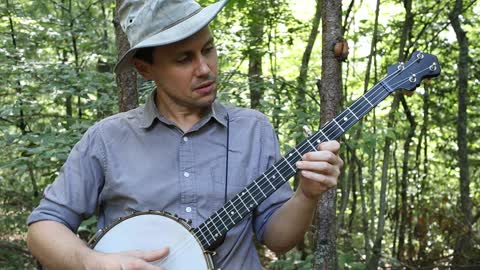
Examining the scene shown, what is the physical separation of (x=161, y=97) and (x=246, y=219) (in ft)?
1.94

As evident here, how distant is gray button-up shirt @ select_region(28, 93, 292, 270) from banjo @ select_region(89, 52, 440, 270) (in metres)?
0.05

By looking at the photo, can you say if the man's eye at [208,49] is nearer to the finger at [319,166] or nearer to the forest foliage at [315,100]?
the finger at [319,166]

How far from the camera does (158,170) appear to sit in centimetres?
201

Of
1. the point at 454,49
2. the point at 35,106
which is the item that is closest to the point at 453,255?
the point at 454,49

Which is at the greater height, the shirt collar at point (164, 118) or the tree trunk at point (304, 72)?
the tree trunk at point (304, 72)

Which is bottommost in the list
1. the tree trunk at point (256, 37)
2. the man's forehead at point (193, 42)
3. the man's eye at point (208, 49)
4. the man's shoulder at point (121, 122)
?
the man's shoulder at point (121, 122)

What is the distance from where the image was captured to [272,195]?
209 centimetres

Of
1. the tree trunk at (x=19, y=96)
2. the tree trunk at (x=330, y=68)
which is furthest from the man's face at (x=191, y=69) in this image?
the tree trunk at (x=19, y=96)

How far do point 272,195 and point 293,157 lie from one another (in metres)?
0.23

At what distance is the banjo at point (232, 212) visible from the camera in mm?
1906

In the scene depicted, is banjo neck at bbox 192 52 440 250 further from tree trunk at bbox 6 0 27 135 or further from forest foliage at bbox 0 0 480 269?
tree trunk at bbox 6 0 27 135

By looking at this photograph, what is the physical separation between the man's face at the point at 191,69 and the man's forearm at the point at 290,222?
0.48 metres

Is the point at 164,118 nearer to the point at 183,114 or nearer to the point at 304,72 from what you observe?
the point at 183,114

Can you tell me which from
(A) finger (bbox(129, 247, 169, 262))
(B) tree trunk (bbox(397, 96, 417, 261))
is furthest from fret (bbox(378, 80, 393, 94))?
(B) tree trunk (bbox(397, 96, 417, 261))
